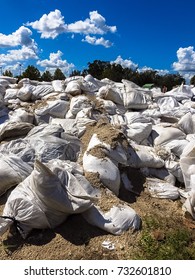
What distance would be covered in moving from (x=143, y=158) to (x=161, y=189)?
47 cm

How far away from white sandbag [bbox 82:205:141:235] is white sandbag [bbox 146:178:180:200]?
78 cm

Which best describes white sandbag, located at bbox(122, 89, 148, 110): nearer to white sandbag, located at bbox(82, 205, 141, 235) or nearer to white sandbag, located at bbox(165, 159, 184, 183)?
white sandbag, located at bbox(165, 159, 184, 183)

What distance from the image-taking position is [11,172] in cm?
320

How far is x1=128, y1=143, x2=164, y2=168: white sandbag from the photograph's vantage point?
4.02m

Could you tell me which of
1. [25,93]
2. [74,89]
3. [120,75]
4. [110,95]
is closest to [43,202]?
[110,95]

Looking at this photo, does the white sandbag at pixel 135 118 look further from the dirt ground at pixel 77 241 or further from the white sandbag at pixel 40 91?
the dirt ground at pixel 77 241

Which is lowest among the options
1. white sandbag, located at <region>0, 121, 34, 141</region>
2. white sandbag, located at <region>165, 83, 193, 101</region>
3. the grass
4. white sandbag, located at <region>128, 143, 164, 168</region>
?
the grass

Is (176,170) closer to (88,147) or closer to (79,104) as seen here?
(88,147)

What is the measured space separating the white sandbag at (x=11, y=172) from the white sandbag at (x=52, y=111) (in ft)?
6.02

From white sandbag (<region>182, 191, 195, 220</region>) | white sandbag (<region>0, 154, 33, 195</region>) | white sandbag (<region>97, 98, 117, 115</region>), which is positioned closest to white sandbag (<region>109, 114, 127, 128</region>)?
white sandbag (<region>97, 98, 117, 115</region>)

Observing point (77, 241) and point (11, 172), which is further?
point (11, 172)

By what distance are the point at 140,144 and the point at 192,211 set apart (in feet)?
4.76

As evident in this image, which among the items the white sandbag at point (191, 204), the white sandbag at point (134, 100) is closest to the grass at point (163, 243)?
the white sandbag at point (191, 204)
